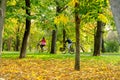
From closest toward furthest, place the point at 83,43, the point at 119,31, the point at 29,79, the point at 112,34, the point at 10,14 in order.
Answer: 1. the point at 119,31
2. the point at 29,79
3. the point at 10,14
4. the point at 83,43
5. the point at 112,34

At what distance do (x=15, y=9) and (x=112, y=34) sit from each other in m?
45.1

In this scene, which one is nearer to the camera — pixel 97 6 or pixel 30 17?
pixel 97 6

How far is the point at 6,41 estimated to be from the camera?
67.6 metres

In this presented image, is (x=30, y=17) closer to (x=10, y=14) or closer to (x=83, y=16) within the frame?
(x=10, y=14)

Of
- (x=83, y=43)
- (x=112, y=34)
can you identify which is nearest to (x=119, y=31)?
(x=83, y=43)

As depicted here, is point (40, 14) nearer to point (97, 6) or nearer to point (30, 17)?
point (30, 17)

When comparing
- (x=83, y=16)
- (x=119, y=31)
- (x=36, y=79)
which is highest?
(x=83, y=16)

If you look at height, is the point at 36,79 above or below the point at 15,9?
below

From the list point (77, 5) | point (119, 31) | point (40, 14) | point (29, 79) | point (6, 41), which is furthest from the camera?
point (6, 41)

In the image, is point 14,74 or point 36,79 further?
point 14,74

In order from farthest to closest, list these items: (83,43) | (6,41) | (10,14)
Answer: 1. (6,41)
2. (83,43)
3. (10,14)

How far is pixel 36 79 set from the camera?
38.7ft

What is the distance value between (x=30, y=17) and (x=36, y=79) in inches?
334

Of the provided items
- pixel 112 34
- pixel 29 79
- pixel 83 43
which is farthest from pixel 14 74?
pixel 112 34
